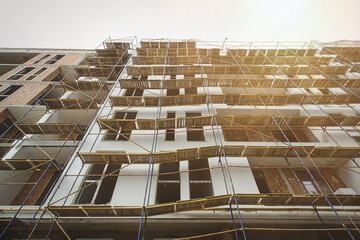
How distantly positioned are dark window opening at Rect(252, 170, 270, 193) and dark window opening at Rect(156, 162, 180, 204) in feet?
18.0

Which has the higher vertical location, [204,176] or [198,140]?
[198,140]

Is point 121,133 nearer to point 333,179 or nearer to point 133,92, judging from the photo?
point 133,92

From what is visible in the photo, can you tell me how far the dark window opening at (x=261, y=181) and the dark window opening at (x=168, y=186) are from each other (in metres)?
5.49

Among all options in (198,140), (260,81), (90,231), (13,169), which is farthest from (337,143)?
(13,169)

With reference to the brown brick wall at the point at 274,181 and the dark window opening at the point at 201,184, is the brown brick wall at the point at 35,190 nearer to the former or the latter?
the dark window opening at the point at 201,184

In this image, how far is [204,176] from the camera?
9797 mm

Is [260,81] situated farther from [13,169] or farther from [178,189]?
[13,169]

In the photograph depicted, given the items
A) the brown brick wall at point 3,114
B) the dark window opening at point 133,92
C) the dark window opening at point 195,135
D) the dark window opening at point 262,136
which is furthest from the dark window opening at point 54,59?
the dark window opening at point 262,136

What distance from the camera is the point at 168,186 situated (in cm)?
938

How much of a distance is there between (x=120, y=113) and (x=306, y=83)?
58.5 ft

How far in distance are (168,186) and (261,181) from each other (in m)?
6.39

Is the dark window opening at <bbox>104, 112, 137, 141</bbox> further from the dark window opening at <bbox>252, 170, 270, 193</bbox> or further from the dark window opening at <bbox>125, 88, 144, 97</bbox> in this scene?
the dark window opening at <bbox>252, 170, 270, 193</bbox>

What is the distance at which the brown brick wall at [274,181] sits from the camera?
9797 mm

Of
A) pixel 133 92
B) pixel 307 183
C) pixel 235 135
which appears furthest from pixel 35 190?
pixel 307 183
